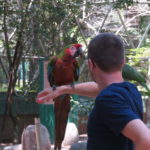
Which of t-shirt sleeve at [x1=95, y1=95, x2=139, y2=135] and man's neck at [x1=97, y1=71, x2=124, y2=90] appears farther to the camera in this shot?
man's neck at [x1=97, y1=71, x2=124, y2=90]

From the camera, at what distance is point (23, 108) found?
7719 millimetres

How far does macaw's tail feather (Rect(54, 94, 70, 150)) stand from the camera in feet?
8.25

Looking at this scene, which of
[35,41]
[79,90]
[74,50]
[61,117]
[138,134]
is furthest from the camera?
[35,41]

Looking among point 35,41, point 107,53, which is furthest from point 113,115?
point 35,41

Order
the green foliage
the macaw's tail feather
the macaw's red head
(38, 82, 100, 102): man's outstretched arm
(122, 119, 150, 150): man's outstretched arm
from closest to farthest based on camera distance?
(122, 119, 150, 150): man's outstretched arm < (38, 82, 100, 102): man's outstretched arm < the macaw's tail feather < the macaw's red head < the green foliage

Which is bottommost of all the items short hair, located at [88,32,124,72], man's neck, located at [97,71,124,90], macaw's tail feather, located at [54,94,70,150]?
macaw's tail feather, located at [54,94,70,150]

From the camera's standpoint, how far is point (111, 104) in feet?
4.21

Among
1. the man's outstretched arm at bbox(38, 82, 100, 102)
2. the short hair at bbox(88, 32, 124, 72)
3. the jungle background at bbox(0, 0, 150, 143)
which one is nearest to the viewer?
the short hair at bbox(88, 32, 124, 72)

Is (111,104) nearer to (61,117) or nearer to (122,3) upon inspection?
(61,117)

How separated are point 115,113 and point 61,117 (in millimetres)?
1319

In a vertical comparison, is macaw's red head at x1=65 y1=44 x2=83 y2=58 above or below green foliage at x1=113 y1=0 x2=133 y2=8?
below

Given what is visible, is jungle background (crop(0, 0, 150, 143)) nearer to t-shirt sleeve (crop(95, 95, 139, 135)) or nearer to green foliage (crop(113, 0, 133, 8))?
green foliage (crop(113, 0, 133, 8))

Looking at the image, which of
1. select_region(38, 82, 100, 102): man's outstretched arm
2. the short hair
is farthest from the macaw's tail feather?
the short hair

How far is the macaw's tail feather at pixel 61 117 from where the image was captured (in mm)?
2514
